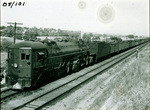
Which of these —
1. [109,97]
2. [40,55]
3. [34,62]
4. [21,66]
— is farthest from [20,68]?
[109,97]

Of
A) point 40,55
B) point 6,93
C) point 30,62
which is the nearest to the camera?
point 6,93

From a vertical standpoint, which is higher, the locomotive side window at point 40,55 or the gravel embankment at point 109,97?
the locomotive side window at point 40,55

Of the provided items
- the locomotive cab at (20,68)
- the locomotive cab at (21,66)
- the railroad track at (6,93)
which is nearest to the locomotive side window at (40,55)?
the locomotive cab at (21,66)

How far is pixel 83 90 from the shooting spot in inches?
582

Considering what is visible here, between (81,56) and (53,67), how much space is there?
297 inches

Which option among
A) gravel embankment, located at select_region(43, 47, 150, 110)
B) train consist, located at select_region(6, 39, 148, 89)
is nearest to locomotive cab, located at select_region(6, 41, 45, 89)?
train consist, located at select_region(6, 39, 148, 89)

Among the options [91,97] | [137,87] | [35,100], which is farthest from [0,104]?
[137,87]

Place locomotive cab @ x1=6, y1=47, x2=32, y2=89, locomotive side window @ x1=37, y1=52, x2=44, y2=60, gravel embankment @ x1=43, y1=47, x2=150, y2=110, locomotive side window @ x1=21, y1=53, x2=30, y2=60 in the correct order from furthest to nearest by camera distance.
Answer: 1. locomotive side window @ x1=37, y1=52, x2=44, y2=60
2. locomotive side window @ x1=21, y1=53, x2=30, y2=60
3. locomotive cab @ x1=6, y1=47, x2=32, y2=89
4. gravel embankment @ x1=43, y1=47, x2=150, y2=110

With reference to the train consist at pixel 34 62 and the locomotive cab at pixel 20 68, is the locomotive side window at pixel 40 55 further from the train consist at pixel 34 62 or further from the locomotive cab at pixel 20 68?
the locomotive cab at pixel 20 68

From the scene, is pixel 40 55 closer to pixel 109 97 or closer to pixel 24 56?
pixel 24 56

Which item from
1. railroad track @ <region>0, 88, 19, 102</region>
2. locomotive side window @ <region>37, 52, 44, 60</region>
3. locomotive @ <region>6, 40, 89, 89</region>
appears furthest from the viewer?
locomotive side window @ <region>37, 52, 44, 60</region>

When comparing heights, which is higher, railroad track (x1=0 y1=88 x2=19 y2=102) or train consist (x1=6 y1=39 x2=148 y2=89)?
train consist (x1=6 y1=39 x2=148 y2=89)

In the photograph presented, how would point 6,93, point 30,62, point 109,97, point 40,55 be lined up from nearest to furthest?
point 109,97
point 6,93
point 30,62
point 40,55

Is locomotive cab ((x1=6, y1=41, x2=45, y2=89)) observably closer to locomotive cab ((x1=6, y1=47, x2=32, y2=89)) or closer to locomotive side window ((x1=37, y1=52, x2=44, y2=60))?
locomotive cab ((x1=6, y1=47, x2=32, y2=89))
